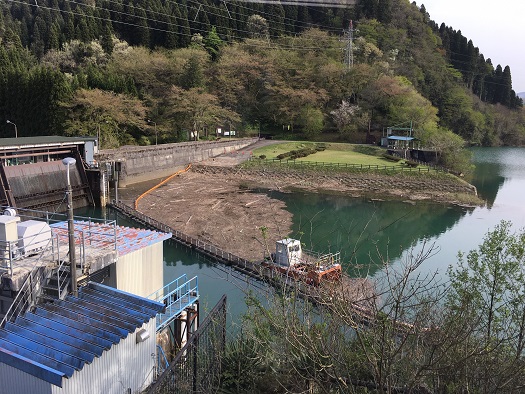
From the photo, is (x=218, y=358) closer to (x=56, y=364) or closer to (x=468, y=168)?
(x=56, y=364)

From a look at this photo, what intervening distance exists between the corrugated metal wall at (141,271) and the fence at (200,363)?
298 cm

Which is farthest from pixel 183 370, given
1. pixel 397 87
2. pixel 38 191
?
pixel 397 87

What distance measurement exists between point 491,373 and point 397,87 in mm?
50897

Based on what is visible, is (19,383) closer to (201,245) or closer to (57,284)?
(57,284)

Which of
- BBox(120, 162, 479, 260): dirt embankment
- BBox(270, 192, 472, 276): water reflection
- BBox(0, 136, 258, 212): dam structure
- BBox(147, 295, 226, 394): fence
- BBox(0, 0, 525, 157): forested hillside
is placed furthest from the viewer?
BBox(0, 0, 525, 157): forested hillside

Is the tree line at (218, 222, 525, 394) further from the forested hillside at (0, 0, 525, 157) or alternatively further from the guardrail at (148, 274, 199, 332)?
the forested hillside at (0, 0, 525, 157)

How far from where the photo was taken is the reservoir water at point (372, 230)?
735 inches

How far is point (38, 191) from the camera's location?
27.7 metres

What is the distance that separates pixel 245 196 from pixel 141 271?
23260mm

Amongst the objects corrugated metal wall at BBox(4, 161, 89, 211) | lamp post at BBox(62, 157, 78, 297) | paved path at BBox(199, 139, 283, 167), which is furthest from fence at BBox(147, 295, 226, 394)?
paved path at BBox(199, 139, 283, 167)

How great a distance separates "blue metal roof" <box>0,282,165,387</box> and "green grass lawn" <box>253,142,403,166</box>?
36.0 meters

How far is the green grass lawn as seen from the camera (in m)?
43.0

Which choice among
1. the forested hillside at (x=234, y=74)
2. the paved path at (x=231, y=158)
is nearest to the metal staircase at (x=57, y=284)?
the forested hillside at (x=234, y=74)

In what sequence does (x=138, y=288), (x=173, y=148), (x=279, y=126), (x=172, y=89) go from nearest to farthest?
(x=138, y=288)
(x=173, y=148)
(x=172, y=89)
(x=279, y=126)
